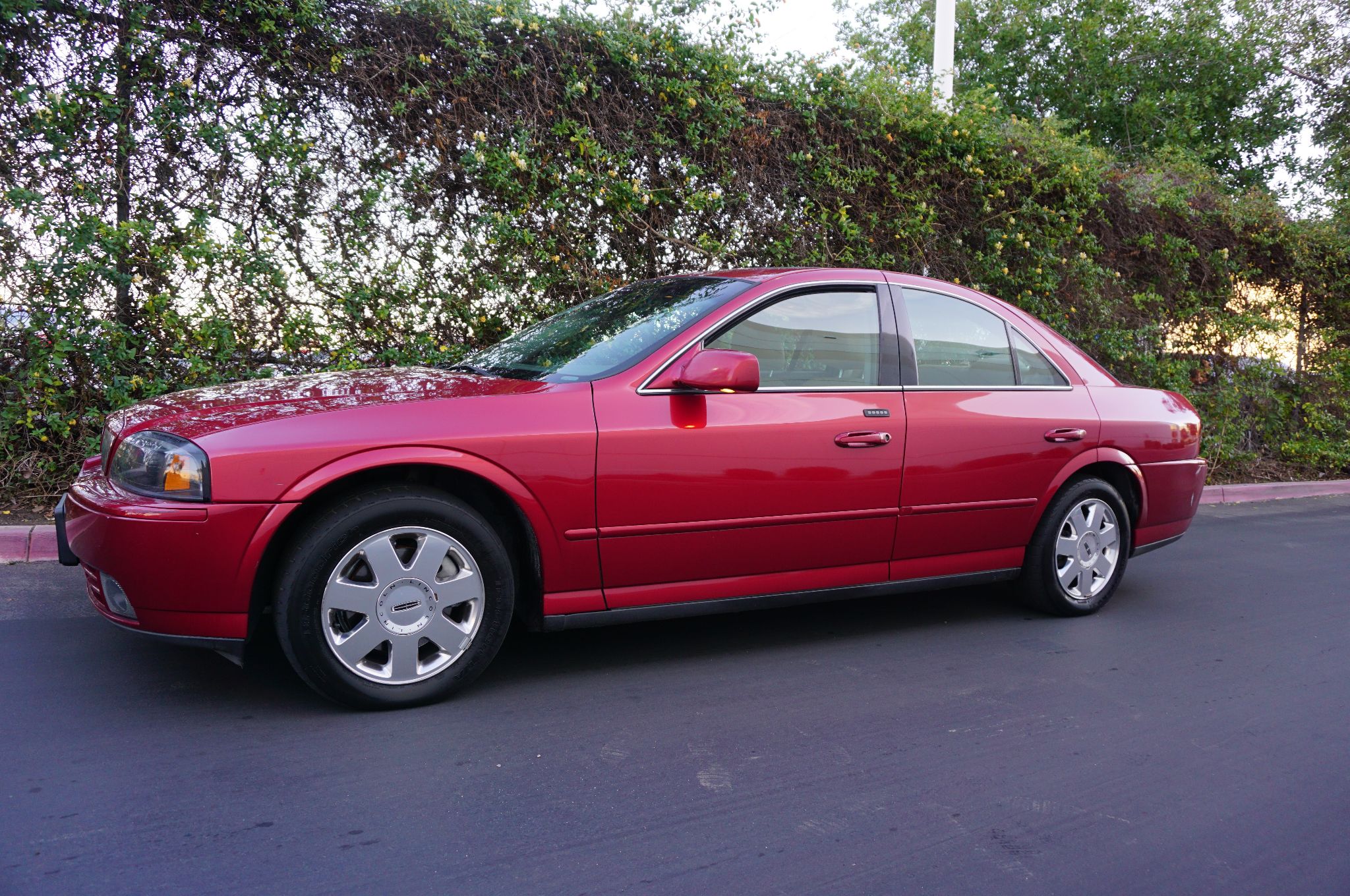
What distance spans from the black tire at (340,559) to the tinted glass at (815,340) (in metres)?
1.19

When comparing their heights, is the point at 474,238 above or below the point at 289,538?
above

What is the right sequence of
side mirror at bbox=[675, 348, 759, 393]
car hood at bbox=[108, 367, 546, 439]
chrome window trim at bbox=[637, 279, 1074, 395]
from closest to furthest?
car hood at bbox=[108, 367, 546, 439] < side mirror at bbox=[675, 348, 759, 393] < chrome window trim at bbox=[637, 279, 1074, 395]

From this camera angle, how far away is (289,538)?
3.18m

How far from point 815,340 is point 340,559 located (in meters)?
2.06

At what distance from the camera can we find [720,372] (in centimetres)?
356

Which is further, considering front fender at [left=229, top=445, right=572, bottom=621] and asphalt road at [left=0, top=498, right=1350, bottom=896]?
front fender at [left=229, top=445, right=572, bottom=621]

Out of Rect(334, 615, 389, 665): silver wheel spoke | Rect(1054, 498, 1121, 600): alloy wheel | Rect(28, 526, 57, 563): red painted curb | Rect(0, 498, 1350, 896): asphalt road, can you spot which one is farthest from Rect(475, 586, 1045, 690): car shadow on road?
Rect(28, 526, 57, 563): red painted curb

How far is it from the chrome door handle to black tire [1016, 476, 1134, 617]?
43.6 inches

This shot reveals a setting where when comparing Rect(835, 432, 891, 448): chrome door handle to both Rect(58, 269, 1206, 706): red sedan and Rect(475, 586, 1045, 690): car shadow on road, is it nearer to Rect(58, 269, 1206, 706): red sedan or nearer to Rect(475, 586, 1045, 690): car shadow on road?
Rect(58, 269, 1206, 706): red sedan

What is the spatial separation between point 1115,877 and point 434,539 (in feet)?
7.07

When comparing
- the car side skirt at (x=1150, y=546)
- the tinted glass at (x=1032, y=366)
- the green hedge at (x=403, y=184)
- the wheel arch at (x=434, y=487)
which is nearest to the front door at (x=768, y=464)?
the wheel arch at (x=434, y=487)

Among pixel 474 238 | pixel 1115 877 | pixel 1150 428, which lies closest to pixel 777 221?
pixel 474 238

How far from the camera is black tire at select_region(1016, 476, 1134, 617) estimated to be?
15.3 feet

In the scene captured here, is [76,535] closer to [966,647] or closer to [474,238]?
[966,647]
